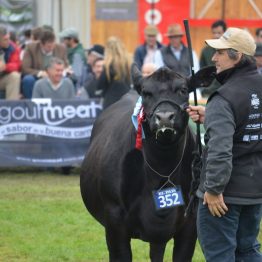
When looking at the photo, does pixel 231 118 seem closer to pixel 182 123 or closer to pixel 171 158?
pixel 182 123

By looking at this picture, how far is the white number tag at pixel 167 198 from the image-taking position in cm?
577

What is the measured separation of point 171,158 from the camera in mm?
5762

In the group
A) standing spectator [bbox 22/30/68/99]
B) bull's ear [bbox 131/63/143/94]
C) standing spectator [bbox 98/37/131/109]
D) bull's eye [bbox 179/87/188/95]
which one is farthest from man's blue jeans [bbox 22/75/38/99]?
bull's eye [bbox 179/87/188/95]

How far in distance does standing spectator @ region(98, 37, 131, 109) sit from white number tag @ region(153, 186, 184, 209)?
Result: 5.87 m

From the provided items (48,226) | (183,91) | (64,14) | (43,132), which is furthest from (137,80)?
(64,14)

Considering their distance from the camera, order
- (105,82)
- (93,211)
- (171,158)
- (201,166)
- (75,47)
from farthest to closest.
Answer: (75,47) → (105,82) → (93,211) → (171,158) → (201,166)

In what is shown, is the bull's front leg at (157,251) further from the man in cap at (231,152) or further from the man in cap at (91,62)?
the man in cap at (91,62)

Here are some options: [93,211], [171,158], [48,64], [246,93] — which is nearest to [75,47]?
[48,64]

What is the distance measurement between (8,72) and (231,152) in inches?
333

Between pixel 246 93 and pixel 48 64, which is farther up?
pixel 246 93

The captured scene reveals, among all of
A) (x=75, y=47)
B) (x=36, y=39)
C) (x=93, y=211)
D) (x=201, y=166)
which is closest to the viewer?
(x=201, y=166)

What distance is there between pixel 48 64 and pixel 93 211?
597cm

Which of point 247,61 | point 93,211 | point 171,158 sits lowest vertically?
point 93,211

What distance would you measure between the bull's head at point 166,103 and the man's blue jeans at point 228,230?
0.60 m
